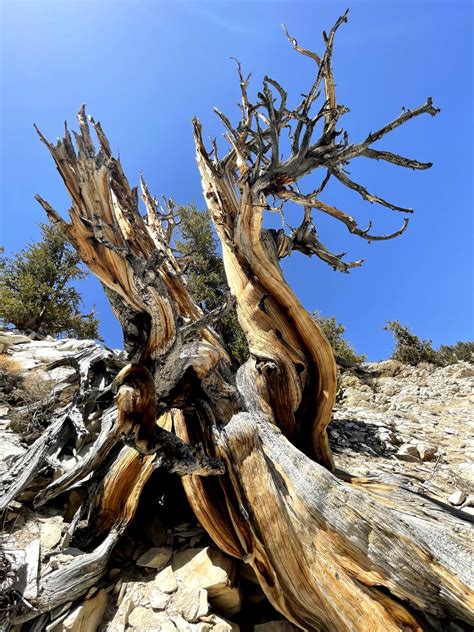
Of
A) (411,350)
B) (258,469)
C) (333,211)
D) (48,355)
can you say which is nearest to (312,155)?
(333,211)

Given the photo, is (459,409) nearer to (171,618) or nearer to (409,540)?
(409,540)

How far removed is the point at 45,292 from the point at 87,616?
8360mm

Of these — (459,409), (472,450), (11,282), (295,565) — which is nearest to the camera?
(295,565)

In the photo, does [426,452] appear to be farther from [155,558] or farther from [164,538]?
[155,558]

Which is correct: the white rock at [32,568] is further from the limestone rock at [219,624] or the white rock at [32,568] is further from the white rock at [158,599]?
the limestone rock at [219,624]

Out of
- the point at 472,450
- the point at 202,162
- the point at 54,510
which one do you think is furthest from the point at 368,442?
the point at 202,162

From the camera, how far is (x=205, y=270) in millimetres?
8461

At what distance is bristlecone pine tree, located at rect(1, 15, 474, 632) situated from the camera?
175 centimetres

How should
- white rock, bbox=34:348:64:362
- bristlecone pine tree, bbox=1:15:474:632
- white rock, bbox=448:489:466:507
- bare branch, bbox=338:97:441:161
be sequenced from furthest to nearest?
white rock, bbox=34:348:64:362 < bare branch, bbox=338:97:441:161 < white rock, bbox=448:489:466:507 < bristlecone pine tree, bbox=1:15:474:632

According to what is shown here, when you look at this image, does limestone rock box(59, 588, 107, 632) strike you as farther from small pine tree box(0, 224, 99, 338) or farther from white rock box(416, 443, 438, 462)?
small pine tree box(0, 224, 99, 338)

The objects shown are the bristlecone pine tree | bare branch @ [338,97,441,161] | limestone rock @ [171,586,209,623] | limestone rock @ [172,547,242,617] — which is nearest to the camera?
the bristlecone pine tree

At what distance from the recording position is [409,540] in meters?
1.75

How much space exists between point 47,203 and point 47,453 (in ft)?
6.02

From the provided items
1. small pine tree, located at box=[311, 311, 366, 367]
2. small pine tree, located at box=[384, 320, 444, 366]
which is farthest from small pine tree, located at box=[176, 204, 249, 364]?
small pine tree, located at box=[384, 320, 444, 366]
